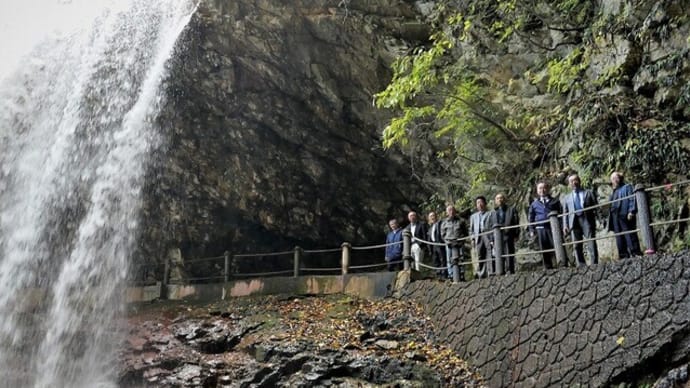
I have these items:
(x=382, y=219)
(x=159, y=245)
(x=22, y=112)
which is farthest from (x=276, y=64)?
(x=22, y=112)

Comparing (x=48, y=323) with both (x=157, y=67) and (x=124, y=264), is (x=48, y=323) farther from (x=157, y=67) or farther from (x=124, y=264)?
(x=157, y=67)

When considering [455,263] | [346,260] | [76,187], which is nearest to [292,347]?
[455,263]

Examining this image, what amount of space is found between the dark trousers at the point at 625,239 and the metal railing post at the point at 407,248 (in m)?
3.98

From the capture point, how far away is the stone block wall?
5184mm

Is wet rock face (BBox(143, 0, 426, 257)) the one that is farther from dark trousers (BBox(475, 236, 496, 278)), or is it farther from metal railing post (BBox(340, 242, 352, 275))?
dark trousers (BBox(475, 236, 496, 278))

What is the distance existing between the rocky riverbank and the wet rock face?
5219mm

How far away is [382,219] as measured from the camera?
16.5m

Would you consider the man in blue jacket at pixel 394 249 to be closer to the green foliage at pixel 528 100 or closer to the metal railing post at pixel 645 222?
the green foliage at pixel 528 100

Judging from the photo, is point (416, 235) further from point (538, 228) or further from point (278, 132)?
point (278, 132)

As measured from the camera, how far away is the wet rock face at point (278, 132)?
13.5 metres

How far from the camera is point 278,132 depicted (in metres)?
15.3

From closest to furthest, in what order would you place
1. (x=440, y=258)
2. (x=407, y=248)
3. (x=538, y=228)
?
(x=538, y=228) → (x=440, y=258) → (x=407, y=248)

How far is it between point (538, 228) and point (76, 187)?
12.3 meters

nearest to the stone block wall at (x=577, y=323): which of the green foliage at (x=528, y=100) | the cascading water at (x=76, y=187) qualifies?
→ the green foliage at (x=528, y=100)
